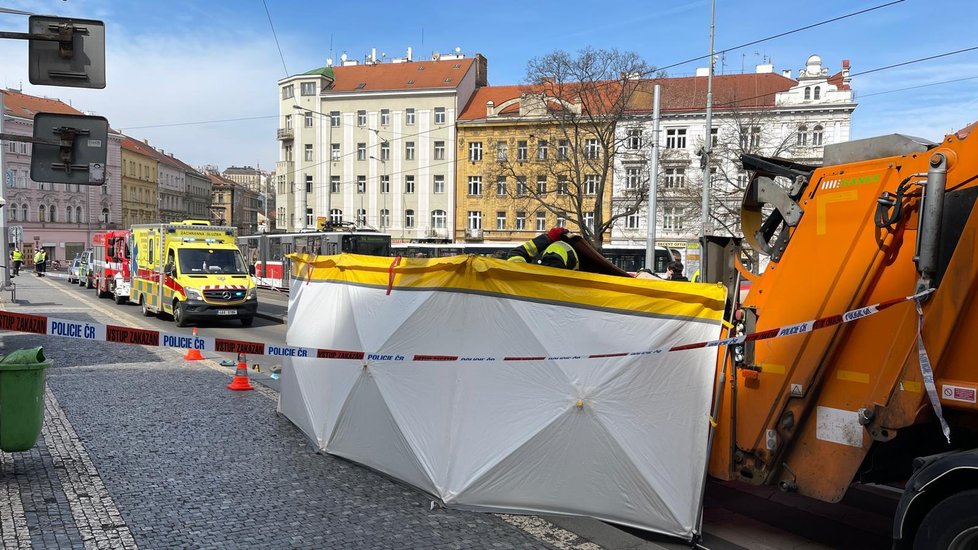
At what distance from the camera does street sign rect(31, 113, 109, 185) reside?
6352 mm

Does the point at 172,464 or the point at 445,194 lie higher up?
the point at 445,194

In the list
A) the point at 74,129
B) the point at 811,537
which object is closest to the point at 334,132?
the point at 74,129

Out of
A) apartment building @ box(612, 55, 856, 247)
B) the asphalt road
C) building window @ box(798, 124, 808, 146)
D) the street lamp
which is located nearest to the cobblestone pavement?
the asphalt road

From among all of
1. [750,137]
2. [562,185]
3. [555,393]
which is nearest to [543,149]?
[562,185]

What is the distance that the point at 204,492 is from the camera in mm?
4934

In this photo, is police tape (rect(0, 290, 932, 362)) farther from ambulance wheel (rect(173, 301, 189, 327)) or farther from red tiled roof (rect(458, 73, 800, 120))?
red tiled roof (rect(458, 73, 800, 120))

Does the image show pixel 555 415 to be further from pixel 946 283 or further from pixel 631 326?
pixel 946 283

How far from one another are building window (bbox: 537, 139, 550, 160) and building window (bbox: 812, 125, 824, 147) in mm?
17670

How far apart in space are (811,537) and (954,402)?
5.91ft

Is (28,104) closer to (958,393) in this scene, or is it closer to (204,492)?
(204,492)

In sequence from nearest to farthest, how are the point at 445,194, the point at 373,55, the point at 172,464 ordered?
the point at 172,464, the point at 445,194, the point at 373,55

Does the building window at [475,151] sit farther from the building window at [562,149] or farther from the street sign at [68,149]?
the street sign at [68,149]

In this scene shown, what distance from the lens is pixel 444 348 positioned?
4.88 meters

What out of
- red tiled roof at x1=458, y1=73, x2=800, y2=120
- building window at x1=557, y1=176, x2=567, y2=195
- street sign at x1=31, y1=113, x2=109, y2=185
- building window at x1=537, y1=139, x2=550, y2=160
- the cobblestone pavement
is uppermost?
red tiled roof at x1=458, y1=73, x2=800, y2=120
